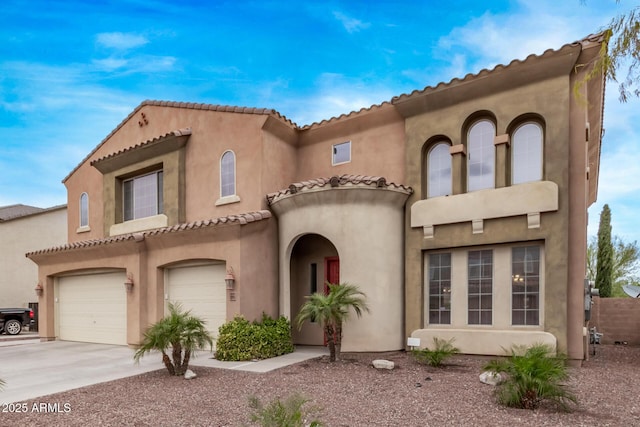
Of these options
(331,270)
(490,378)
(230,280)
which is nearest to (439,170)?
(331,270)

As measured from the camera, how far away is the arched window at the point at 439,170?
11.6 meters

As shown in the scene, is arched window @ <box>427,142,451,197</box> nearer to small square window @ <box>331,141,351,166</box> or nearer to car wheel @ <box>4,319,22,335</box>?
small square window @ <box>331,141,351,166</box>

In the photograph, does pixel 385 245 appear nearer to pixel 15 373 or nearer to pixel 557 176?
pixel 557 176

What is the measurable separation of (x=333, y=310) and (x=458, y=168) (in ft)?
16.3

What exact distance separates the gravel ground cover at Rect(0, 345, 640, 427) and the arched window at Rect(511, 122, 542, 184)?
4531mm

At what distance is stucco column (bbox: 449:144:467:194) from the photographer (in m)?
11.2

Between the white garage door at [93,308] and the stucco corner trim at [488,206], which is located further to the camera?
the white garage door at [93,308]

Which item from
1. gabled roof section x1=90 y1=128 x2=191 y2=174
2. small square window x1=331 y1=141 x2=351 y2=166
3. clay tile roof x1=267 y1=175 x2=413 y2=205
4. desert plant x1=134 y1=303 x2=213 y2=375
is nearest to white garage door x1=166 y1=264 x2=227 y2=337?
desert plant x1=134 y1=303 x2=213 y2=375

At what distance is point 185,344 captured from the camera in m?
8.77

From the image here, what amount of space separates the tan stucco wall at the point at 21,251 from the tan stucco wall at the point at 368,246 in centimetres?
2440

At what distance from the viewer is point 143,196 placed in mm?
16828

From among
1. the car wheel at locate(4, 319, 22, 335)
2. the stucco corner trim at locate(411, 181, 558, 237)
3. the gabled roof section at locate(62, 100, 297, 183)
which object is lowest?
the car wheel at locate(4, 319, 22, 335)

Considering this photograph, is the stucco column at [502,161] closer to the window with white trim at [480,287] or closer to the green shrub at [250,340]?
the window with white trim at [480,287]

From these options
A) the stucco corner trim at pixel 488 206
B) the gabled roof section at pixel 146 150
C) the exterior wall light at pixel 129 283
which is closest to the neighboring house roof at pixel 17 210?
the gabled roof section at pixel 146 150
